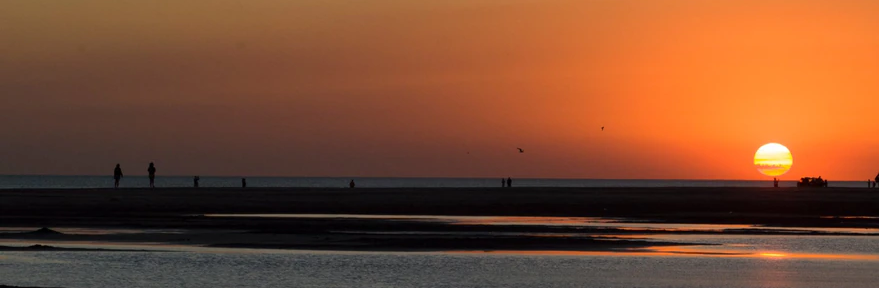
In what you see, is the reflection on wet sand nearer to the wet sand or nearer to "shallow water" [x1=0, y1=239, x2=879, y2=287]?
"shallow water" [x1=0, y1=239, x2=879, y2=287]

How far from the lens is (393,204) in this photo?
63469mm

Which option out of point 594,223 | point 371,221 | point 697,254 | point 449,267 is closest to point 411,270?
point 449,267

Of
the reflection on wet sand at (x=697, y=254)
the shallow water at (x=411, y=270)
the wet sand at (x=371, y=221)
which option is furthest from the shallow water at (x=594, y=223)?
the shallow water at (x=411, y=270)

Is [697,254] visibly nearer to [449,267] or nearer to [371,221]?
[449,267]

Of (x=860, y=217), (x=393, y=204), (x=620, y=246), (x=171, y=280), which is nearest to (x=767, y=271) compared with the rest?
(x=620, y=246)

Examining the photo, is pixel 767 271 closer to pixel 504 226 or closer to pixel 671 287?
pixel 671 287

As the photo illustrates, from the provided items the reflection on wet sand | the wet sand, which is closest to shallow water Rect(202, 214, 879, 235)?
the wet sand

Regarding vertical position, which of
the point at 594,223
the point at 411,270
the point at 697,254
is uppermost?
the point at 594,223

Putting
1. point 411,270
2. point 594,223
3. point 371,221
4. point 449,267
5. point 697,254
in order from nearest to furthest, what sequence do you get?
point 411,270, point 449,267, point 697,254, point 594,223, point 371,221

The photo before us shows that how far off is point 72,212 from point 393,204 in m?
18.7

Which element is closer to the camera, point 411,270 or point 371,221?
point 411,270

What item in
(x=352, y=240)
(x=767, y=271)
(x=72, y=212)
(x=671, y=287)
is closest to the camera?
(x=671, y=287)

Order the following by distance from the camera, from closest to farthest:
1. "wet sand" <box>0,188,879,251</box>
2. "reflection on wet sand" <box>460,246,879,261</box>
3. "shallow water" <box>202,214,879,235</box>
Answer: "reflection on wet sand" <box>460,246,879,261</box> < "wet sand" <box>0,188,879,251</box> < "shallow water" <box>202,214,879,235</box>

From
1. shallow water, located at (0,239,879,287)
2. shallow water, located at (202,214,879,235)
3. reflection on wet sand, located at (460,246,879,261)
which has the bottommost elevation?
shallow water, located at (0,239,879,287)
